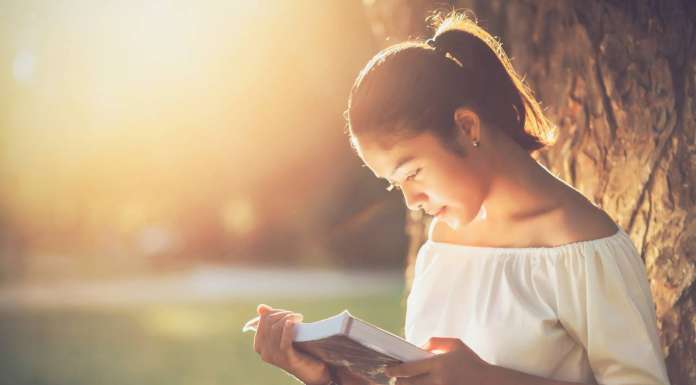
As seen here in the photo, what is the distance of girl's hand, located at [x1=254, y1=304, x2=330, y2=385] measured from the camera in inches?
77.1

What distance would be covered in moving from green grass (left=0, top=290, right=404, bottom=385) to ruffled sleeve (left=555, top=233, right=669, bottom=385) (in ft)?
20.2

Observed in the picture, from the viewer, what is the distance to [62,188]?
1368cm

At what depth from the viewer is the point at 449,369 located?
1.84m

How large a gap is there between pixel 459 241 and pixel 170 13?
1056cm

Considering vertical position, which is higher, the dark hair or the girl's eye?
the dark hair

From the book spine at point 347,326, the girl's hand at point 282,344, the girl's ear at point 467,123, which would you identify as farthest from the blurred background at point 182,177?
the book spine at point 347,326

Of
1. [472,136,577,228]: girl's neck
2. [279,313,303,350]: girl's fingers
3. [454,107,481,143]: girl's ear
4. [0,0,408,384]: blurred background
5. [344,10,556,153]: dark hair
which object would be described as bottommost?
[279,313,303,350]: girl's fingers

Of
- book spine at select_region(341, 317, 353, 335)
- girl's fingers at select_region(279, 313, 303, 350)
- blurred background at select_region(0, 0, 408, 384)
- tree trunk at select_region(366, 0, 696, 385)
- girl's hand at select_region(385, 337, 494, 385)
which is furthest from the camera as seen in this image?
blurred background at select_region(0, 0, 408, 384)

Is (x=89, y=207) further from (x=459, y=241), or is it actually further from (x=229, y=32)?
(x=459, y=241)

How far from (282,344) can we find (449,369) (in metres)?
0.35

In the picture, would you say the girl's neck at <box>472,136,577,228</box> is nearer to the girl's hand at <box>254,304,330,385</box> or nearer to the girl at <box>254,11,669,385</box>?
the girl at <box>254,11,669,385</box>

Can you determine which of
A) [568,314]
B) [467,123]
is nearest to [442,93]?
[467,123]

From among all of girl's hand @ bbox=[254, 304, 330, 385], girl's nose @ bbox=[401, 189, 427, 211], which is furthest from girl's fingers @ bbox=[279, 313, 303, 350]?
girl's nose @ bbox=[401, 189, 427, 211]

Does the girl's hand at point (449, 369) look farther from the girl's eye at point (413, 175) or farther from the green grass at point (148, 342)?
the green grass at point (148, 342)
